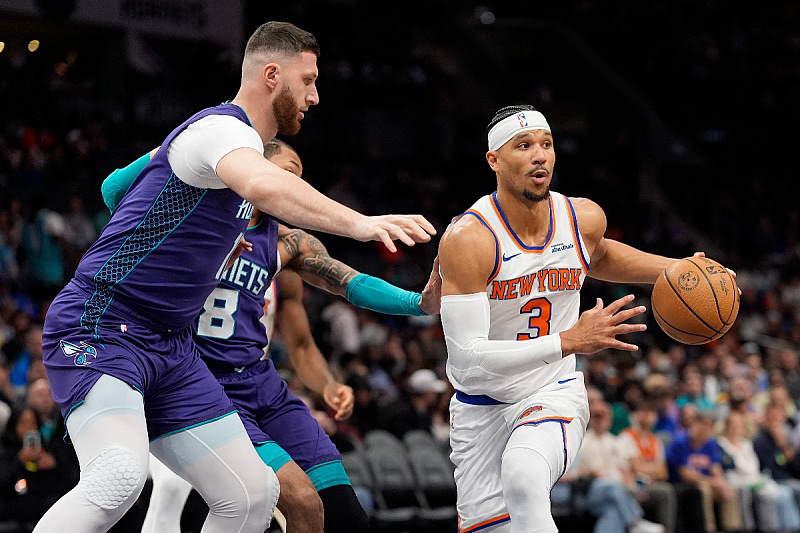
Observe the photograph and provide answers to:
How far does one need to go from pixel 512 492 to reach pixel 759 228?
17.2m

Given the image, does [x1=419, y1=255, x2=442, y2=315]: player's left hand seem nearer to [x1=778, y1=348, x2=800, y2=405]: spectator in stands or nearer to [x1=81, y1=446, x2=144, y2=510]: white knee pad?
[x1=81, y1=446, x2=144, y2=510]: white knee pad

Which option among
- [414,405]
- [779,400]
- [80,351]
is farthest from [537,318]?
[779,400]

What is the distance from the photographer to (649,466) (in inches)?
450

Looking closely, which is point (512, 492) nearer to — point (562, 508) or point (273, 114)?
point (273, 114)

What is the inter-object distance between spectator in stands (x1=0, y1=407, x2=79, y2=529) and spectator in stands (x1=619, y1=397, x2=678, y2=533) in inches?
241

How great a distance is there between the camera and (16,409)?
847cm

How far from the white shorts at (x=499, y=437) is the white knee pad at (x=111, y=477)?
2.02m

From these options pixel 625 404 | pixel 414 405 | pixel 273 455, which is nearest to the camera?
pixel 273 455

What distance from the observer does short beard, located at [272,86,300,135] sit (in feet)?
14.5

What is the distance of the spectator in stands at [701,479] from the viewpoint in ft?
37.5

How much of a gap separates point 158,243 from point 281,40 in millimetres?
1052

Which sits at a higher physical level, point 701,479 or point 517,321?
point 517,321

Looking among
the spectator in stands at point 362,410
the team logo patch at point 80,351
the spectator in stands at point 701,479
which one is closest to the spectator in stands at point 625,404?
the spectator in stands at point 701,479

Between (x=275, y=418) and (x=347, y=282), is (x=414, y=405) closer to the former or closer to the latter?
(x=347, y=282)
